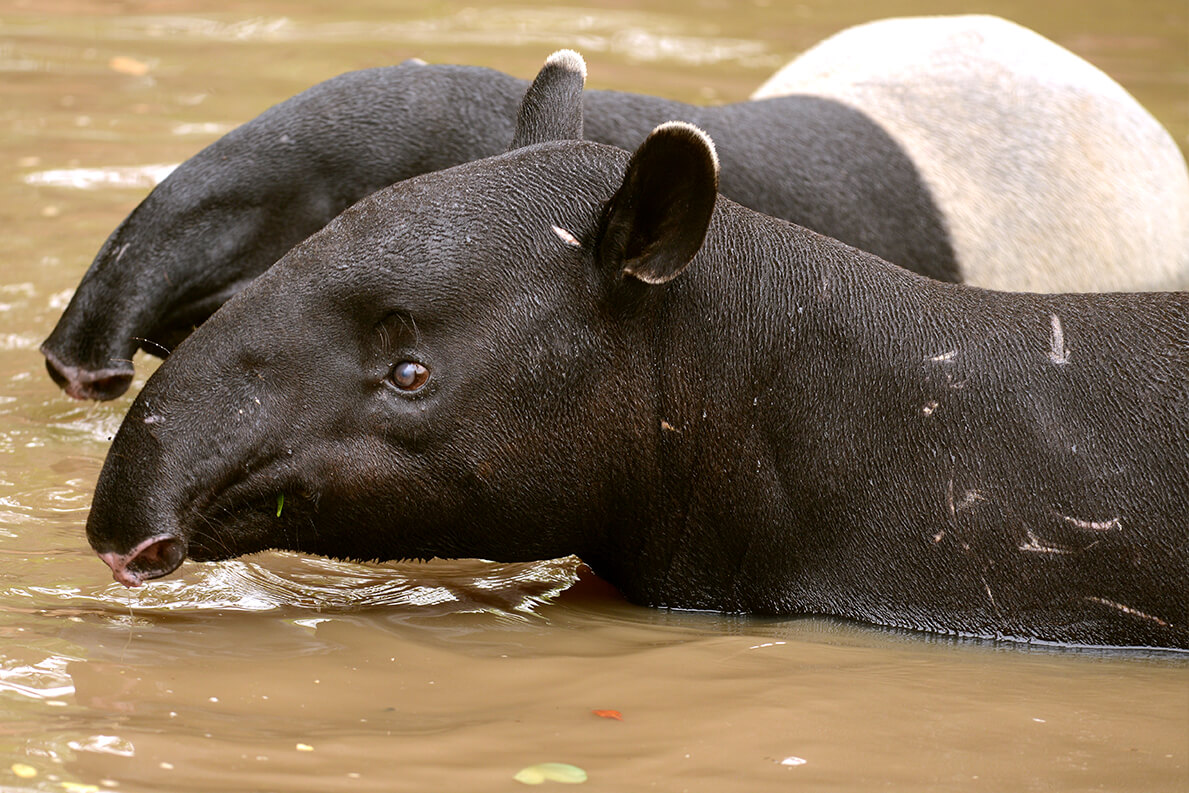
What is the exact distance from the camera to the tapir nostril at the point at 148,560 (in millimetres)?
4984

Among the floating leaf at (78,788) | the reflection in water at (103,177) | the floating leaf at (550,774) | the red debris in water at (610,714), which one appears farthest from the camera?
the reflection in water at (103,177)

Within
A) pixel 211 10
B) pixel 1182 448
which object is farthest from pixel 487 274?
pixel 211 10

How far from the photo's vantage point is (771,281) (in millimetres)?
5375

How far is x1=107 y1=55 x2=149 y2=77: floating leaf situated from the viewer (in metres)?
15.1

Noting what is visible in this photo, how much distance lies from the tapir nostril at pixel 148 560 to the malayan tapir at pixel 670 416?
1 cm

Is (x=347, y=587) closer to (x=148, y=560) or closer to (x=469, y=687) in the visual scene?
(x=148, y=560)

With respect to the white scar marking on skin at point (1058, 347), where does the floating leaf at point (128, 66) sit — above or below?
above

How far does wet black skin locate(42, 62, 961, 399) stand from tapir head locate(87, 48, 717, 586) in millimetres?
1841

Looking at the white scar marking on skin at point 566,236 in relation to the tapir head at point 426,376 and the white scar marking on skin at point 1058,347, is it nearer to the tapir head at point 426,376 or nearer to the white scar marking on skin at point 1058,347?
the tapir head at point 426,376

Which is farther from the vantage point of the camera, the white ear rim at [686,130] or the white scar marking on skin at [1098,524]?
the white scar marking on skin at [1098,524]

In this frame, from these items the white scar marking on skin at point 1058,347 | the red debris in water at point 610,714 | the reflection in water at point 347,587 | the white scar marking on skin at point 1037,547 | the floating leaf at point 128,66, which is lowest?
the red debris in water at point 610,714

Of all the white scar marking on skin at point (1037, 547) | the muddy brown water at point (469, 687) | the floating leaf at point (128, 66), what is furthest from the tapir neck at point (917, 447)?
the floating leaf at point (128, 66)

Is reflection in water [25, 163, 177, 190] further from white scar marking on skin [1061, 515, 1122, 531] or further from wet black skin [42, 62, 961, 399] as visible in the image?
white scar marking on skin [1061, 515, 1122, 531]

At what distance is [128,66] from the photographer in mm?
15312
